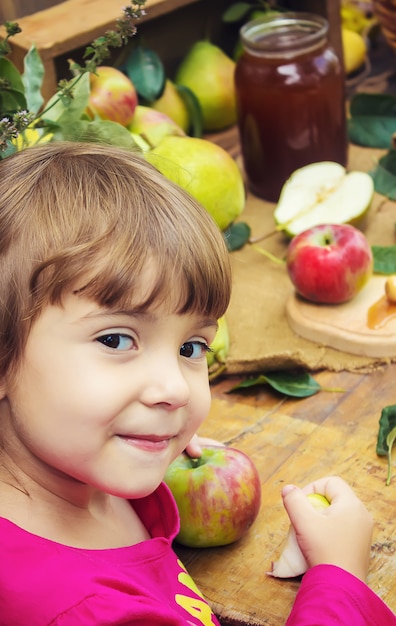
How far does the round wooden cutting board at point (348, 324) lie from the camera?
129cm

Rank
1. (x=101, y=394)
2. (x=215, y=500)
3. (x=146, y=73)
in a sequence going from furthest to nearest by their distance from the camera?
(x=146, y=73) → (x=215, y=500) → (x=101, y=394)

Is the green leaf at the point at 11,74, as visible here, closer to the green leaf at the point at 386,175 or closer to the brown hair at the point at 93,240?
the brown hair at the point at 93,240

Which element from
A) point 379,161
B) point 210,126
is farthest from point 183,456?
point 210,126

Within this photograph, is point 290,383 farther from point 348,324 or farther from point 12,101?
point 12,101

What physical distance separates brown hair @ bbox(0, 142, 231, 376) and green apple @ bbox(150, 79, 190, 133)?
41.7 inches

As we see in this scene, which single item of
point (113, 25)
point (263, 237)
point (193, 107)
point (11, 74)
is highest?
point (11, 74)

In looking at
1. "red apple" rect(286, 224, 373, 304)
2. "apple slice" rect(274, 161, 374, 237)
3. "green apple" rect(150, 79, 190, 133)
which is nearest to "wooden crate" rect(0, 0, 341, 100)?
"green apple" rect(150, 79, 190, 133)

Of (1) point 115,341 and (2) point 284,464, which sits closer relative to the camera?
(1) point 115,341

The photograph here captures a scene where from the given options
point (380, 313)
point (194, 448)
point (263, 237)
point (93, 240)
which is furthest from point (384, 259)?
point (93, 240)

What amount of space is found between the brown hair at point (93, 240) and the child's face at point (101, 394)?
0.02 metres

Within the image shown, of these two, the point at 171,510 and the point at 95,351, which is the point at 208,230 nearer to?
the point at 95,351

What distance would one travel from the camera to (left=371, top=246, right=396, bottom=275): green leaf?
145 centimetres

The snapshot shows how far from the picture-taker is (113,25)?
1.58 m

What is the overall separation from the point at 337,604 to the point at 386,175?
1050 millimetres
